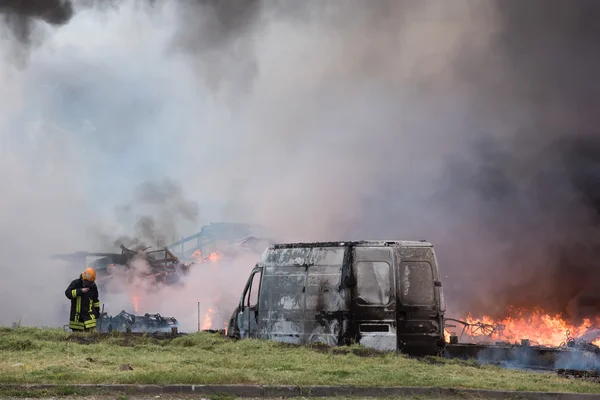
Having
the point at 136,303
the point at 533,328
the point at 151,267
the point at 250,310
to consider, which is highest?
the point at 151,267

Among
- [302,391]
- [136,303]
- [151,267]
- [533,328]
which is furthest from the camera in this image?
[151,267]

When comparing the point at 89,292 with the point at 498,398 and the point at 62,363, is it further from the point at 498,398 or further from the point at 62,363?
the point at 498,398

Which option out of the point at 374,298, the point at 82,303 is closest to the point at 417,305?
the point at 374,298

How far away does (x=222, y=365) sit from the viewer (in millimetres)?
9883

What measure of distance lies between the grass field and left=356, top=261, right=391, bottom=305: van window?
47.6 inches

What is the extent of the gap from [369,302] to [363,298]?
0.13 metres

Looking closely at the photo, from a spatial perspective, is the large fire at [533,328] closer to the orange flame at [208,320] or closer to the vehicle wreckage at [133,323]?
the orange flame at [208,320]

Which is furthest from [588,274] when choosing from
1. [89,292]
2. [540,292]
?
[89,292]

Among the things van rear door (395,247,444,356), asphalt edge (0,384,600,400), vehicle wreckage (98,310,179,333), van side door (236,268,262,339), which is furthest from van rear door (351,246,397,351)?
vehicle wreckage (98,310,179,333)

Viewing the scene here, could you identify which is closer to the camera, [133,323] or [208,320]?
[133,323]

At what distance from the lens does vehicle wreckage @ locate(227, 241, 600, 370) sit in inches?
512

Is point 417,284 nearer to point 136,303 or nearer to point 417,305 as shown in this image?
point 417,305

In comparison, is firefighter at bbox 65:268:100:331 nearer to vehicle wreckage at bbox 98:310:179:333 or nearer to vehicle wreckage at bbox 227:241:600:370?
vehicle wreckage at bbox 227:241:600:370

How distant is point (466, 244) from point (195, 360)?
95.9 feet
